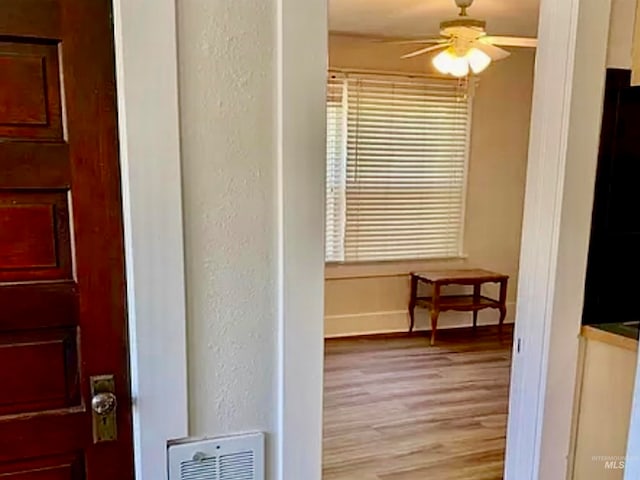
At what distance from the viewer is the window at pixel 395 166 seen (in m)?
4.70

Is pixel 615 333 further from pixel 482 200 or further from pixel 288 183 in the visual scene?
pixel 482 200

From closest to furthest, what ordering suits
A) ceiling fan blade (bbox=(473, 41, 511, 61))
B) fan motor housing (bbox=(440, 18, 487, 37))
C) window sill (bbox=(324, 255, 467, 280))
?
fan motor housing (bbox=(440, 18, 487, 37))
ceiling fan blade (bbox=(473, 41, 511, 61))
window sill (bbox=(324, 255, 467, 280))

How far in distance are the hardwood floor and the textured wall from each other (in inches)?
61.6

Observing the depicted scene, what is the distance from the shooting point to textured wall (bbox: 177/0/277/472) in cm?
126

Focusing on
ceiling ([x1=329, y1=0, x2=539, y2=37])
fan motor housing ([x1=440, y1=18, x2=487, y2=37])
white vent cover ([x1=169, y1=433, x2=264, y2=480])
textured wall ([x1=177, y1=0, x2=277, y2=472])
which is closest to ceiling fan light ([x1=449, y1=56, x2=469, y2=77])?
fan motor housing ([x1=440, y1=18, x2=487, y2=37])

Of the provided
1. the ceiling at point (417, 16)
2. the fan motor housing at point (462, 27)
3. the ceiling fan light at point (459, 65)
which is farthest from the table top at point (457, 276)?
the fan motor housing at point (462, 27)

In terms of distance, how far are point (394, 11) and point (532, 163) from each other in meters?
2.23

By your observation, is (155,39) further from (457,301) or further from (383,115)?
(457,301)

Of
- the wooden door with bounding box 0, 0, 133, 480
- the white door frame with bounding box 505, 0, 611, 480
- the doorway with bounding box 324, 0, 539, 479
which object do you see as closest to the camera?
the wooden door with bounding box 0, 0, 133, 480

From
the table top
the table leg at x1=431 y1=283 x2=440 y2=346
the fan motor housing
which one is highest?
the fan motor housing

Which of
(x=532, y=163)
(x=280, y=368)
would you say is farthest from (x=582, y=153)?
(x=280, y=368)

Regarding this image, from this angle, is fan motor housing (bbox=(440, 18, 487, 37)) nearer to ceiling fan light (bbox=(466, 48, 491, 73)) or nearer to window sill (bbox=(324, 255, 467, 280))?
ceiling fan light (bbox=(466, 48, 491, 73))

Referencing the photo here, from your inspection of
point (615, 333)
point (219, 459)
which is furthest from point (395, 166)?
point (219, 459)

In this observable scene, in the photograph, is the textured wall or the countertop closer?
the textured wall
